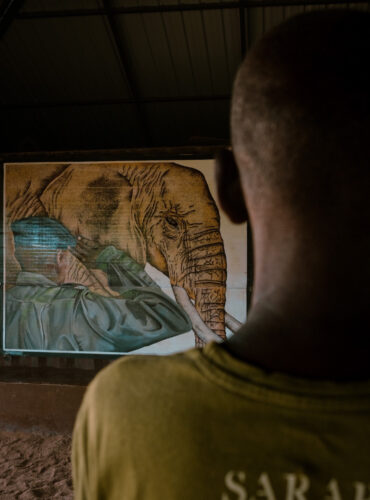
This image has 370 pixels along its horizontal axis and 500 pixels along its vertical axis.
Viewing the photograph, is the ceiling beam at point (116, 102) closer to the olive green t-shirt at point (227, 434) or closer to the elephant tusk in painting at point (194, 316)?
the elephant tusk in painting at point (194, 316)

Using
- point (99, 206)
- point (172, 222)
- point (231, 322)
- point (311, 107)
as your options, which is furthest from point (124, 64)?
point (311, 107)

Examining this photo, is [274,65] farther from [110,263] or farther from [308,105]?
[110,263]

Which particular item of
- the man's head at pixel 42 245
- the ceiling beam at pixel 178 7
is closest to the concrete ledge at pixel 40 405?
the man's head at pixel 42 245

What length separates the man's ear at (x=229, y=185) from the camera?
2.71 feet

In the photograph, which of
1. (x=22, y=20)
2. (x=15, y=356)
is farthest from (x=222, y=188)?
(x=22, y=20)

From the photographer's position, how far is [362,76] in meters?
0.63

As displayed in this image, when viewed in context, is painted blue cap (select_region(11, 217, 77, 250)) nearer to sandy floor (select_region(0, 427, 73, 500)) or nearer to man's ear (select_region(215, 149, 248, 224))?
sandy floor (select_region(0, 427, 73, 500))

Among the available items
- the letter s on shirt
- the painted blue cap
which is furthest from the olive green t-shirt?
the painted blue cap

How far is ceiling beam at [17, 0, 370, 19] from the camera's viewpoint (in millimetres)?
4867

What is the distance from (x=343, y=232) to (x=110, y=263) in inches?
169

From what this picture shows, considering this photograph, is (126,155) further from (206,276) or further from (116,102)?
(116,102)

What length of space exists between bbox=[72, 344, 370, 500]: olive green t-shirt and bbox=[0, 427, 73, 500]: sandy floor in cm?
344

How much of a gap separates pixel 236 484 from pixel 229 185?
46 cm

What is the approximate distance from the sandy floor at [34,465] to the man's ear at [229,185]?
3.46 meters
